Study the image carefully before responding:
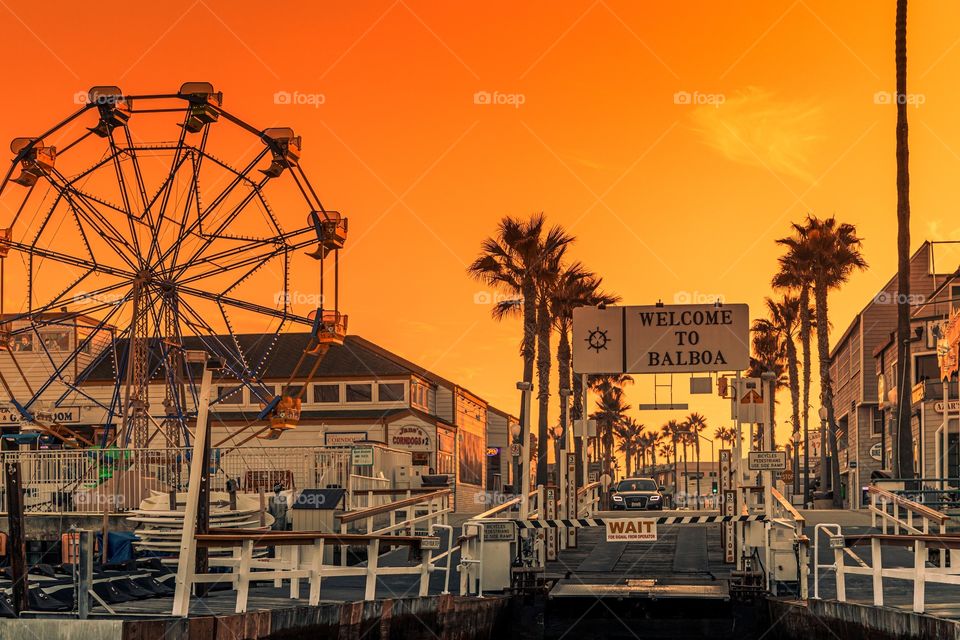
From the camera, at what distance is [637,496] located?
51.3 metres

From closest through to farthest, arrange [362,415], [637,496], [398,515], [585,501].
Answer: [585,501], [398,515], [637,496], [362,415]

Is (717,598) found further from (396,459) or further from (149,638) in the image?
(396,459)

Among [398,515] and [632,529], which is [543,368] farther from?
[632,529]

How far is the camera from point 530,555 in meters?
21.0

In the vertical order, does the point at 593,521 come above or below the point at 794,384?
below

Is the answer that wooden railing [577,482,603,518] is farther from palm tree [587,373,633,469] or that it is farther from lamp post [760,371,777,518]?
palm tree [587,373,633,469]

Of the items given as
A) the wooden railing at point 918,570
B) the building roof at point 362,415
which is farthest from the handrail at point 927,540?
the building roof at point 362,415

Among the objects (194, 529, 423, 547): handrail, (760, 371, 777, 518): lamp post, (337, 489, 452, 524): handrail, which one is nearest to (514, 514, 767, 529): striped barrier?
(760, 371, 777, 518): lamp post

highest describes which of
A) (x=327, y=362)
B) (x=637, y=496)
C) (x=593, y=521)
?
(x=327, y=362)

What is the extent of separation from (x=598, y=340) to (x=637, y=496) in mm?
29335

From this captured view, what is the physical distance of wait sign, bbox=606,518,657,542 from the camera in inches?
703

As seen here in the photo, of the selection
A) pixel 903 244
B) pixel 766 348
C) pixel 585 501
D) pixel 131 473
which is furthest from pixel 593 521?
pixel 766 348

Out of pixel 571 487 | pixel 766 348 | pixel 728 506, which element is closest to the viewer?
pixel 728 506

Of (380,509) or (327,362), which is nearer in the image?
(380,509)
